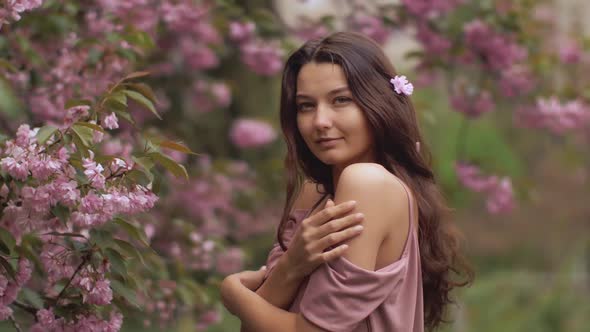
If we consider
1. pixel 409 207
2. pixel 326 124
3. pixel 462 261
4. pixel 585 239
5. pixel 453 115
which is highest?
pixel 326 124

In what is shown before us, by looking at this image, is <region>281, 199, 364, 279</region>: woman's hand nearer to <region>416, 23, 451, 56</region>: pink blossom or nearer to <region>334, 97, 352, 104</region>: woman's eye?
<region>334, 97, 352, 104</region>: woman's eye

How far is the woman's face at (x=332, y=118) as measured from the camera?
2.12m

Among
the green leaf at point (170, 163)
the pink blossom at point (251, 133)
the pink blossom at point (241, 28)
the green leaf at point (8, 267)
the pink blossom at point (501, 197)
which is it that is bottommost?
the pink blossom at point (501, 197)

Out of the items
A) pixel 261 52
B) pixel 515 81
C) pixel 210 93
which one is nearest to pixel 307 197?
pixel 261 52

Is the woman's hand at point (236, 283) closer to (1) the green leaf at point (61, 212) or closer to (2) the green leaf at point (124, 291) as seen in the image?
(2) the green leaf at point (124, 291)

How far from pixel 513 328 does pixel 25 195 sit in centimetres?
574

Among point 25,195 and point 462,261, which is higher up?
point 25,195

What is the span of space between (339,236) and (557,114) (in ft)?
10.7

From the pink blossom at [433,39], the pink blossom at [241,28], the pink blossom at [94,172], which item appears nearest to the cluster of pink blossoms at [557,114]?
the pink blossom at [433,39]

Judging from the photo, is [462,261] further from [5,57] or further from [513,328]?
[513,328]

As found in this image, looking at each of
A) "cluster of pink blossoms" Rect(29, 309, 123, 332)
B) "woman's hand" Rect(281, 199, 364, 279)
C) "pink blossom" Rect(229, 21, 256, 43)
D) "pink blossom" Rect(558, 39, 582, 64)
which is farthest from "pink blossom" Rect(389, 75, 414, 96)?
"pink blossom" Rect(558, 39, 582, 64)

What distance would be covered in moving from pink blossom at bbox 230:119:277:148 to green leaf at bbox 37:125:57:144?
3.77m

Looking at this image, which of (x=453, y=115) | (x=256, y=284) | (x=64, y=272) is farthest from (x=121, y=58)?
(x=453, y=115)

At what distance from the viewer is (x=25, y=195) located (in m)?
2.18
